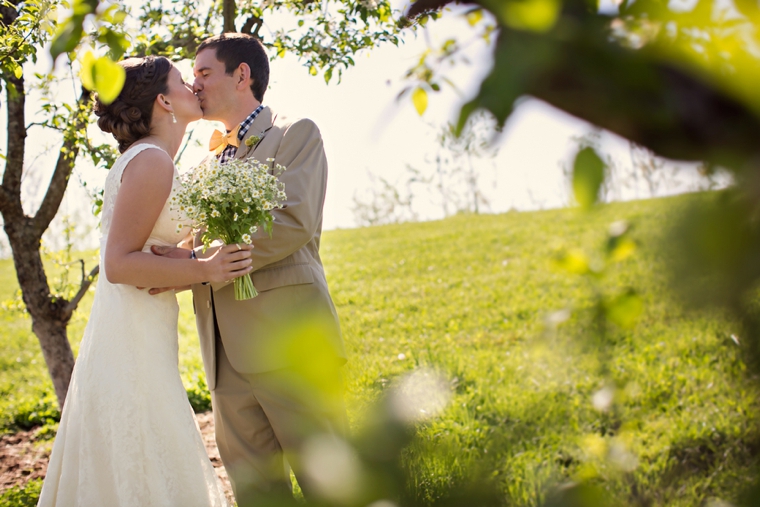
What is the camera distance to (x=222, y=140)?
346 centimetres

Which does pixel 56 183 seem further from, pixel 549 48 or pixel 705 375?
pixel 705 375

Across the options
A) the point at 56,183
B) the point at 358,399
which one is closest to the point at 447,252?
the point at 56,183

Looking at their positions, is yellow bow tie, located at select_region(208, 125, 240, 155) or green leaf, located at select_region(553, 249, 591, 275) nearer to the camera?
green leaf, located at select_region(553, 249, 591, 275)

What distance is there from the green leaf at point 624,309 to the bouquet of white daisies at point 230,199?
1893mm

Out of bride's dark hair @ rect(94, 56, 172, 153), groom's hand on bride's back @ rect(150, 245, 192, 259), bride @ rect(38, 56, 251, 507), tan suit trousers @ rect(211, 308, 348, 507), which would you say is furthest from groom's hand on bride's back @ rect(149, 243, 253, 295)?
bride's dark hair @ rect(94, 56, 172, 153)

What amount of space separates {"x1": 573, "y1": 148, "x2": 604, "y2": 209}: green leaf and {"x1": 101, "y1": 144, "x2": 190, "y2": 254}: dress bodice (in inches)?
103

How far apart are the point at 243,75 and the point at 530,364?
142 inches

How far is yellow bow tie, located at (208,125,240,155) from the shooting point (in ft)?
10.8

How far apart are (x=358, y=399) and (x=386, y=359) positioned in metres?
5.34

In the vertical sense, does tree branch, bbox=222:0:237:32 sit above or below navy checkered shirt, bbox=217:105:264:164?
above

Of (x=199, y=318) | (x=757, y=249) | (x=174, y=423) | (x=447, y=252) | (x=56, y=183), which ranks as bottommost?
(x=447, y=252)

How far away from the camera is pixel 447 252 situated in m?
10.3

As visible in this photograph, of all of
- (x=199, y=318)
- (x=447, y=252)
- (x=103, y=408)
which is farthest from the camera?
(x=447, y=252)

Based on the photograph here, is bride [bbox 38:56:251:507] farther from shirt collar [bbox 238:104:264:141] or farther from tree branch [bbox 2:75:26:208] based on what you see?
tree branch [bbox 2:75:26:208]
